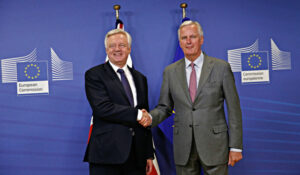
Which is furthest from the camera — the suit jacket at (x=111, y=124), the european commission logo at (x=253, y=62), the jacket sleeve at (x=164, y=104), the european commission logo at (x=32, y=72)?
the european commission logo at (x=253, y=62)

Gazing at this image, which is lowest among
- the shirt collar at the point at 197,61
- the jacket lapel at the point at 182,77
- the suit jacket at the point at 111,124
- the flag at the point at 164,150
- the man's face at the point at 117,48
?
the flag at the point at 164,150

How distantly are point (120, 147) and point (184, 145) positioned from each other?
0.49 m

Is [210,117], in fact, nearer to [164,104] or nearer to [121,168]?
[164,104]

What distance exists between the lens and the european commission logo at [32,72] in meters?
3.20

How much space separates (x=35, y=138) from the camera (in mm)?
3209

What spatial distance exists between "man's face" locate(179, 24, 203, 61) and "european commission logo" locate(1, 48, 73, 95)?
5.12 ft

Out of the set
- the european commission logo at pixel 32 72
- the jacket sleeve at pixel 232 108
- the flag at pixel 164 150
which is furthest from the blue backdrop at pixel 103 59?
the jacket sleeve at pixel 232 108

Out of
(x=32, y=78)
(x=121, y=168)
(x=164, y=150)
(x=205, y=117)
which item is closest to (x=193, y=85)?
(x=205, y=117)

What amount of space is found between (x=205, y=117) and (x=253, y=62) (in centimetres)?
166

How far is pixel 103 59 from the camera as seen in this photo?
10.8 ft

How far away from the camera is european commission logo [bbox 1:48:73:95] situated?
320 cm

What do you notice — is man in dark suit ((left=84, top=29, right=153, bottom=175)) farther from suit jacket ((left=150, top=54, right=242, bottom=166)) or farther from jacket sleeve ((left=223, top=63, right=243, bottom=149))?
jacket sleeve ((left=223, top=63, right=243, bottom=149))

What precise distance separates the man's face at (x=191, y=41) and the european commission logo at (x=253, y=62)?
129 cm

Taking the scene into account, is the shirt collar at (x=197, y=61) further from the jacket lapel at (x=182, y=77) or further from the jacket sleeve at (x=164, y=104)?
the jacket sleeve at (x=164, y=104)
